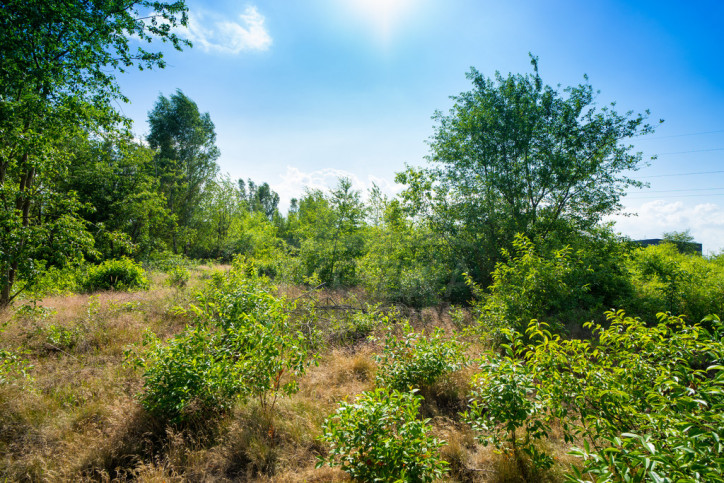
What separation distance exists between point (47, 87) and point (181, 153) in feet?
70.7

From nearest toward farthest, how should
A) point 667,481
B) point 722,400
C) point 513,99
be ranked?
point 667,481, point 722,400, point 513,99

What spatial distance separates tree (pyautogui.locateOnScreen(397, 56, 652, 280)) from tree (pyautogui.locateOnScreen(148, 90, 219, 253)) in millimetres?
22259

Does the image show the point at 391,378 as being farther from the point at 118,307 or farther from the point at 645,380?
the point at 118,307

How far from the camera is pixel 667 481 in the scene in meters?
1.41

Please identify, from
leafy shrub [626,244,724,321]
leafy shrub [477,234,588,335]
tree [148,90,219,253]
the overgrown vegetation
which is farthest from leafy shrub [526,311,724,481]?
tree [148,90,219,253]

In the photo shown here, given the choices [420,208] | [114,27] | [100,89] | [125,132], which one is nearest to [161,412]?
[125,132]

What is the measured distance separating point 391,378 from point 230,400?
2.43 meters

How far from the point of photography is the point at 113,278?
37.8ft

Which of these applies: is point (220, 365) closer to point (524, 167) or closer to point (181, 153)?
point (524, 167)

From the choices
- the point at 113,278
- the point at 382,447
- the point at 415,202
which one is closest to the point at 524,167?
the point at 415,202

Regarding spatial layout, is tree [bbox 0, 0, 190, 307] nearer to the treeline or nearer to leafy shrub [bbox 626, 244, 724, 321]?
the treeline

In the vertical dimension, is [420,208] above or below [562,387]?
above

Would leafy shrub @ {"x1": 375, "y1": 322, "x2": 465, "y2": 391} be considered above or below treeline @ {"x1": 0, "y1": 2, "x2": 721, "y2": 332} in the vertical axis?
below

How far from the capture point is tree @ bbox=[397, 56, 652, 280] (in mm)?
11422
